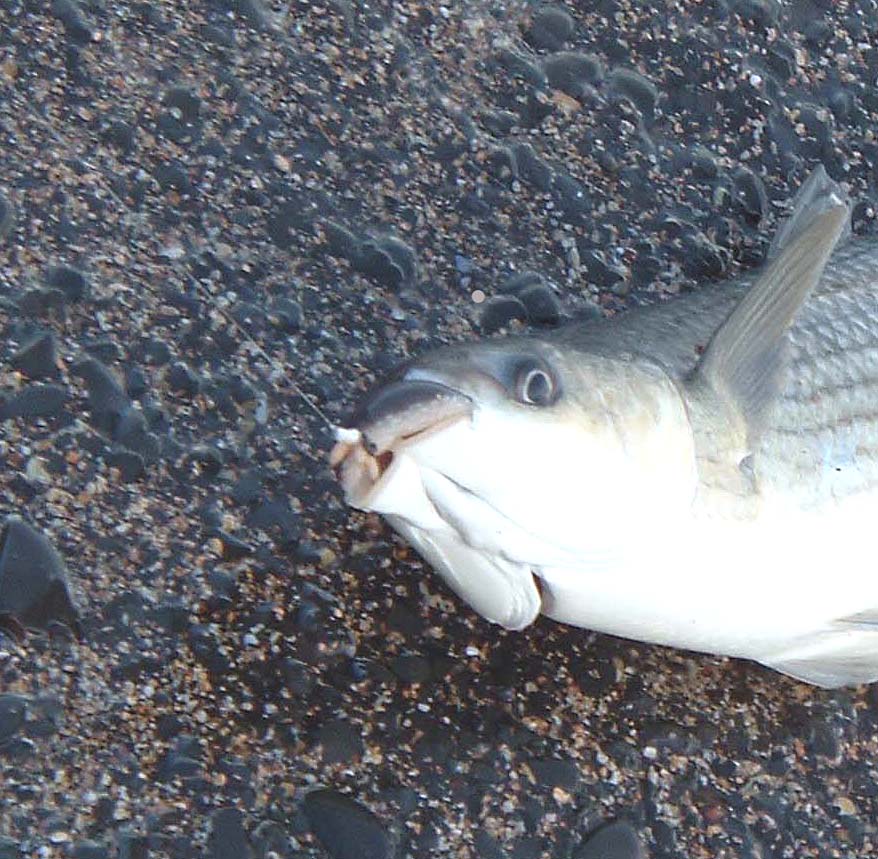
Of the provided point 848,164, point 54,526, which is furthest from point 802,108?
point 54,526

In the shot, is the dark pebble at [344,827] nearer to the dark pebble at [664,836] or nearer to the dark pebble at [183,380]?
the dark pebble at [664,836]

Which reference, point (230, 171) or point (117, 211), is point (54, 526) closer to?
point (117, 211)

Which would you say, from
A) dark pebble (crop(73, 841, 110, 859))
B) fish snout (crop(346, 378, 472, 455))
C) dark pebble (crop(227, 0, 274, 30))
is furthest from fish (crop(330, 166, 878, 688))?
dark pebble (crop(227, 0, 274, 30))

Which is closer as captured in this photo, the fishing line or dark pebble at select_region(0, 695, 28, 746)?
dark pebble at select_region(0, 695, 28, 746)

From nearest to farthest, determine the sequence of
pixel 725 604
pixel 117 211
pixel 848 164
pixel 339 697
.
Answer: pixel 725 604
pixel 339 697
pixel 117 211
pixel 848 164

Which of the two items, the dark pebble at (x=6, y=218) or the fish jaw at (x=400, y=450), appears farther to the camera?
the dark pebble at (x=6, y=218)

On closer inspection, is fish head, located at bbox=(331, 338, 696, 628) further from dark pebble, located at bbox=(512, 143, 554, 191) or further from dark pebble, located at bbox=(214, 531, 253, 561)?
dark pebble, located at bbox=(512, 143, 554, 191)

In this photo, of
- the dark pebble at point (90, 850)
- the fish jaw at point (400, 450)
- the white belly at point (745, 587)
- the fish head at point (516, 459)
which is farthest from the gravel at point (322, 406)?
the fish jaw at point (400, 450)
